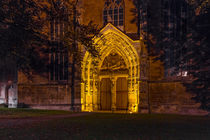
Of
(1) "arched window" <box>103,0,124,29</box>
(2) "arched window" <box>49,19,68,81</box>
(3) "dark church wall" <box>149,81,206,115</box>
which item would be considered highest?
(1) "arched window" <box>103,0,124,29</box>

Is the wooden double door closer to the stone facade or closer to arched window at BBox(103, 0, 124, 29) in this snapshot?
the stone facade

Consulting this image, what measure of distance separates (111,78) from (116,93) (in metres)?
1.29

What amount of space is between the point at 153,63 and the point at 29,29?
10160 mm

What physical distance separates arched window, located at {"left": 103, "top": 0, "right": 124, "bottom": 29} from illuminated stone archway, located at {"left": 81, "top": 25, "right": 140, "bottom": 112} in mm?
1478

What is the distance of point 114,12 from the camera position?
24.0 m

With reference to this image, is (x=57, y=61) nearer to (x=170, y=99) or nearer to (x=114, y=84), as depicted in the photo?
(x=114, y=84)

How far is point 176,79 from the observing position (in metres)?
21.0

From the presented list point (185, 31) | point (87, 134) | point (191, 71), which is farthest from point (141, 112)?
point (87, 134)

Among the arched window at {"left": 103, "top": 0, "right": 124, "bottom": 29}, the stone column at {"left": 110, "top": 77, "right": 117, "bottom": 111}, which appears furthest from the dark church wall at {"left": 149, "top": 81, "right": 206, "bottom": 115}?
the arched window at {"left": 103, "top": 0, "right": 124, "bottom": 29}

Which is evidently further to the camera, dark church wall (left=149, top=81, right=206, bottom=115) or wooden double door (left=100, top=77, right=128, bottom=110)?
wooden double door (left=100, top=77, right=128, bottom=110)

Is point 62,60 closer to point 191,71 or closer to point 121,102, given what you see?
point 121,102

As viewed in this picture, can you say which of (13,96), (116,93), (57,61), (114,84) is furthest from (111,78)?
(13,96)

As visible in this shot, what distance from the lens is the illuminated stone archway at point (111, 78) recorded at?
22234mm

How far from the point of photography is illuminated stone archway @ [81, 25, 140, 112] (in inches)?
875
